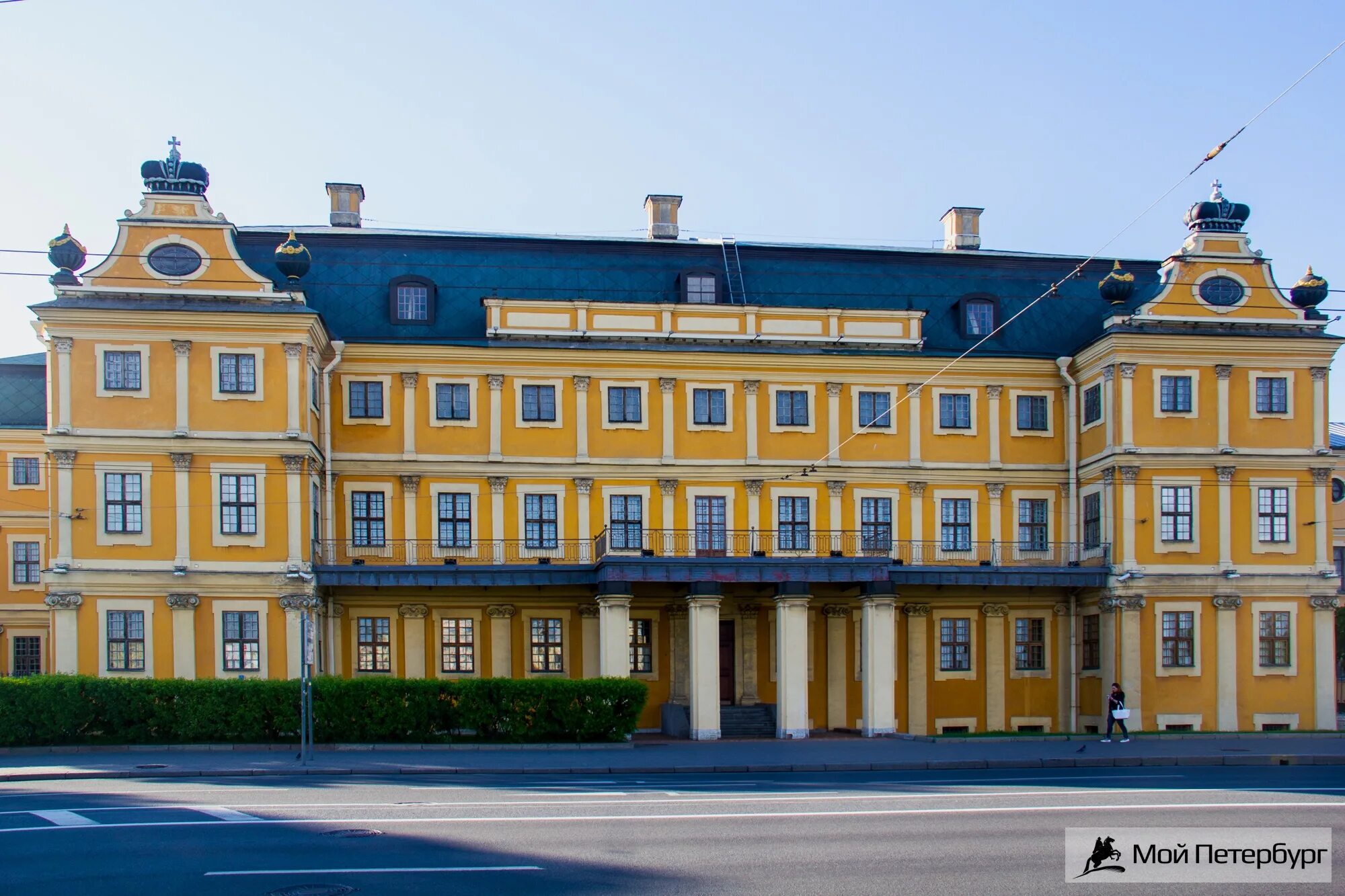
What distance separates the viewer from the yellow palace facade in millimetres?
39844

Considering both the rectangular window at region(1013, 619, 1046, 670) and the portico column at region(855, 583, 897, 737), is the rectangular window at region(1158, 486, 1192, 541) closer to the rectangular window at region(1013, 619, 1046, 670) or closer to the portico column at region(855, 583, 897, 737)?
the rectangular window at region(1013, 619, 1046, 670)

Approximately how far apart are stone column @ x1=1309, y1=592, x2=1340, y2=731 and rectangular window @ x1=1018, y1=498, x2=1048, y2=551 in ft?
26.7

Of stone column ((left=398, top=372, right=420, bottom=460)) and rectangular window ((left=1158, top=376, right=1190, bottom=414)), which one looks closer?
stone column ((left=398, top=372, right=420, bottom=460))

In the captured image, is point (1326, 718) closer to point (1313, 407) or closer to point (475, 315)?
point (1313, 407)

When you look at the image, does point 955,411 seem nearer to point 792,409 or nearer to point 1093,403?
point 1093,403

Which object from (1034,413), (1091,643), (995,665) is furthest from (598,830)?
(1034,413)

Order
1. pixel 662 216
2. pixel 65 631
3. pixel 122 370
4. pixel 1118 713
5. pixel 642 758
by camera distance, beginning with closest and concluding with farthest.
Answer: pixel 642 758, pixel 1118 713, pixel 65 631, pixel 122 370, pixel 662 216

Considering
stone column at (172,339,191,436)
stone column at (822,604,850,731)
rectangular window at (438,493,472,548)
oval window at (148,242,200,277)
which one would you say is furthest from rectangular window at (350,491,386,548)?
stone column at (822,604,850,731)

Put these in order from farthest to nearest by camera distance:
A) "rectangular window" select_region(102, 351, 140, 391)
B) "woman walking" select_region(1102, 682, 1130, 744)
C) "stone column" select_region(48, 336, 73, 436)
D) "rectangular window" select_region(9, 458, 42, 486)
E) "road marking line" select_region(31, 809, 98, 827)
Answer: "rectangular window" select_region(9, 458, 42, 486) → "rectangular window" select_region(102, 351, 140, 391) → "stone column" select_region(48, 336, 73, 436) → "woman walking" select_region(1102, 682, 1130, 744) → "road marking line" select_region(31, 809, 98, 827)

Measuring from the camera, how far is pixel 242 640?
39688 mm

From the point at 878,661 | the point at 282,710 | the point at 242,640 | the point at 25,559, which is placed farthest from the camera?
the point at 25,559

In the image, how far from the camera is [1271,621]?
143 ft

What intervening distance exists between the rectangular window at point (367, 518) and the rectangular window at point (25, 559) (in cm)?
2089

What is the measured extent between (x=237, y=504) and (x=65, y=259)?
8.09 metres
